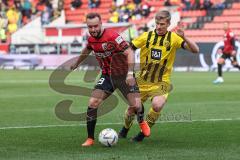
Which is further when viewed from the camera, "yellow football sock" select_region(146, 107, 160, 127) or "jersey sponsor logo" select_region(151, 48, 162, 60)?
"jersey sponsor logo" select_region(151, 48, 162, 60)

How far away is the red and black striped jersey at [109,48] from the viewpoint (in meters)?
9.79

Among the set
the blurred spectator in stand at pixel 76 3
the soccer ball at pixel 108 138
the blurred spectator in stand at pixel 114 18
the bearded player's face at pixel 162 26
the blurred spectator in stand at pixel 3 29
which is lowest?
the blurred spectator in stand at pixel 3 29

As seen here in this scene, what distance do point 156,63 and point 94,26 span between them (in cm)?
127

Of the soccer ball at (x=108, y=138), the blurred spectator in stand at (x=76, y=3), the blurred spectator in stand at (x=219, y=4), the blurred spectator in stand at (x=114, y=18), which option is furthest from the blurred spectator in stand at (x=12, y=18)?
the soccer ball at (x=108, y=138)

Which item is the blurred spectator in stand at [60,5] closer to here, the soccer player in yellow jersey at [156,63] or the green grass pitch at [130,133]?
the green grass pitch at [130,133]

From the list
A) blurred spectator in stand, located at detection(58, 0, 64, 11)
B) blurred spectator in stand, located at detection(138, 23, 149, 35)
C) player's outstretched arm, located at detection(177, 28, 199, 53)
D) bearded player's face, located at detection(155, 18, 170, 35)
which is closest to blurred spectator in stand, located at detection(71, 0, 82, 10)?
blurred spectator in stand, located at detection(58, 0, 64, 11)

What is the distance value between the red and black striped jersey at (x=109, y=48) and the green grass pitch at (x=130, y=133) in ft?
3.66

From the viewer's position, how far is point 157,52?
1026 centimetres

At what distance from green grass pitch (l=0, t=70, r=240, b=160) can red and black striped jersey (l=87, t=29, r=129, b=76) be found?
3.66ft

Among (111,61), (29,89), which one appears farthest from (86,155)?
(29,89)

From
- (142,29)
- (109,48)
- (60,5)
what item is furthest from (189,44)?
(60,5)

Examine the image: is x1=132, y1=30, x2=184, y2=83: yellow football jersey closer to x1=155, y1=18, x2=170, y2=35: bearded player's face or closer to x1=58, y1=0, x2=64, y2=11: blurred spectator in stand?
x1=155, y1=18, x2=170, y2=35: bearded player's face

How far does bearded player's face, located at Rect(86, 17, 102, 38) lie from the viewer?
31.1 feet

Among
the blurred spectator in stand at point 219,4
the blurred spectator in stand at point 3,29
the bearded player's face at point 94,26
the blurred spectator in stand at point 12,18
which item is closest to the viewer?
the bearded player's face at point 94,26
